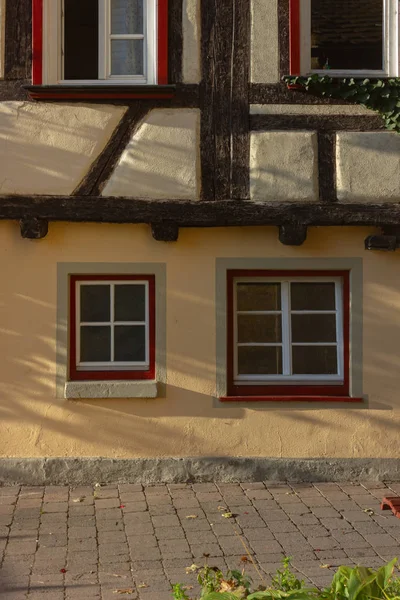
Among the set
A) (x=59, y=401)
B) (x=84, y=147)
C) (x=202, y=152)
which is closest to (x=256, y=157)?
(x=202, y=152)

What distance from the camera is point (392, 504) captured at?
24.6ft

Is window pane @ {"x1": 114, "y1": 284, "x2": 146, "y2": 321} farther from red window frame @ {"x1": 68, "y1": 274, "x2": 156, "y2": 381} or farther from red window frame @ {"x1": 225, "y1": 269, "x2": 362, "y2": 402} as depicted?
red window frame @ {"x1": 225, "y1": 269, "x2": 362, "y2": 402}

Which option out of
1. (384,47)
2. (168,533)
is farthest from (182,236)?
(168,533)

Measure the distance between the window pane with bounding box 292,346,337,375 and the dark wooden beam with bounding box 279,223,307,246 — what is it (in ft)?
3.42

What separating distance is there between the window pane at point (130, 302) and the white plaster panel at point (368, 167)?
2040 mm

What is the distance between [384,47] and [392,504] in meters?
4.16

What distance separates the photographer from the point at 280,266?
8.53 meters

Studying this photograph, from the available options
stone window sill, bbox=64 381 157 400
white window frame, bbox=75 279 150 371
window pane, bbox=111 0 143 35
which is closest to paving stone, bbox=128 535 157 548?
stone window sill, bbox=64 381 157 400

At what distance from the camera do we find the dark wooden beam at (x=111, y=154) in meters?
8.28

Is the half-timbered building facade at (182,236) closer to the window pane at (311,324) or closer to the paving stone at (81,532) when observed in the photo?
the window pane at (311,324)

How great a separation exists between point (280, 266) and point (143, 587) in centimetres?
366

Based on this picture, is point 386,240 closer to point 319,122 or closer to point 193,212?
point 319,122

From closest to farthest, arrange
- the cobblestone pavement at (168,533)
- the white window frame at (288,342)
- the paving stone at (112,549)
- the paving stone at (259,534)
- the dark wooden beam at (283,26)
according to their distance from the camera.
A: the cobblestone pavement at (168,533), the paving stone at (112,549), the paving stone at (259,534), the dark wooden beam at (283,26), the white window frame at (288,342)

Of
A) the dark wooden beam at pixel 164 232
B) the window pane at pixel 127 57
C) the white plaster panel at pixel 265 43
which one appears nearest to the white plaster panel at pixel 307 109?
the white plaster panel at pixel 265 43
